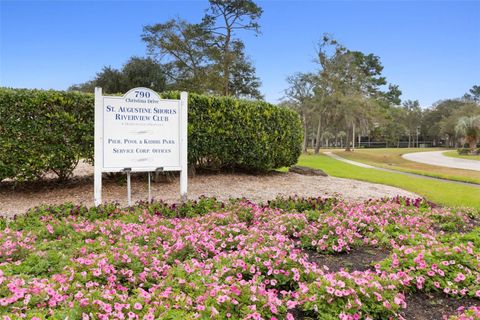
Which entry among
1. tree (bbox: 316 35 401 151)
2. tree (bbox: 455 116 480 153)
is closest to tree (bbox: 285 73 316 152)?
tree (bbox: 316 35 401 151)

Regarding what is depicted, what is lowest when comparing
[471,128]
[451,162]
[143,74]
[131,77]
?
[451,162]

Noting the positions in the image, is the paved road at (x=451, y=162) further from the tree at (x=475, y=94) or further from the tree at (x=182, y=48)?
the tree at (x=475, y=94)

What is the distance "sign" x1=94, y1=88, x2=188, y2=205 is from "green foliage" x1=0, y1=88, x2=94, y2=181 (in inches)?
58.7

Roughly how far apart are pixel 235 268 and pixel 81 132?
5.08 meters

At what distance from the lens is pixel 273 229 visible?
4.00 metres

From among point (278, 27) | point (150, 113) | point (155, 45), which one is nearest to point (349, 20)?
point (278, 27)

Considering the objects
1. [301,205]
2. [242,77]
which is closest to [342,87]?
[242,77]

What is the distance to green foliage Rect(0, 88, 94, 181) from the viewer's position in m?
6.07

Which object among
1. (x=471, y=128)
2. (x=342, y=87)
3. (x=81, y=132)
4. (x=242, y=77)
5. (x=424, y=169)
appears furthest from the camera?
(x=471, y=128)

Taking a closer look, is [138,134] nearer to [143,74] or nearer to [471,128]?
[143,74]

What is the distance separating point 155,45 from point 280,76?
38.8 ft

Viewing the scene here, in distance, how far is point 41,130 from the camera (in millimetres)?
6184

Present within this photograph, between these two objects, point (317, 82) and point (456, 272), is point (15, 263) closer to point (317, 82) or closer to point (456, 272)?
point (456, 272)

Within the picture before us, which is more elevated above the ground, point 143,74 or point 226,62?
point 226,62
